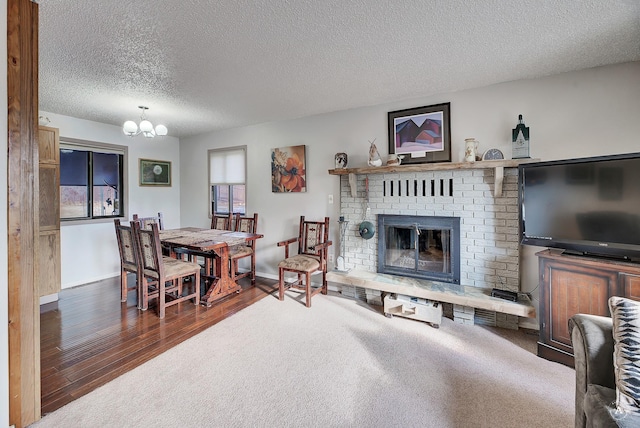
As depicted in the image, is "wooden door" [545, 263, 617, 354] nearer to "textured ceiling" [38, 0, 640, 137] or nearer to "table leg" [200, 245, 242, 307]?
"textured ceiling" [38, 0, 640, 137]

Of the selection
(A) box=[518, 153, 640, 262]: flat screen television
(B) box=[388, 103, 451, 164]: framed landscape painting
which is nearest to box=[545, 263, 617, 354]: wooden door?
(A) box=[518, 153, 640, 262]: flat screen television

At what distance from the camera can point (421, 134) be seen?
3.27 meters

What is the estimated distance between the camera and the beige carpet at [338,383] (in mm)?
1663

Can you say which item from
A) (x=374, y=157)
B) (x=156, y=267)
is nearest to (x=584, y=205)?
(x=374, y=157)

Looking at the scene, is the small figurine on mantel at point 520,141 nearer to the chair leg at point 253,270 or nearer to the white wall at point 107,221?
the chair leg at point 253,270

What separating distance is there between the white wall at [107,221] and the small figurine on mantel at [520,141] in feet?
17.3

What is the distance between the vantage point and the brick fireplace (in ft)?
9.33

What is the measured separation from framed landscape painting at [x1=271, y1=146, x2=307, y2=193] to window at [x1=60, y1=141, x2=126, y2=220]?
2.50 meters

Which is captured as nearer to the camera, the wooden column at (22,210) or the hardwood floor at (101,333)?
the wooden column at (22,210)

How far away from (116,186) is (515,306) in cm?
556

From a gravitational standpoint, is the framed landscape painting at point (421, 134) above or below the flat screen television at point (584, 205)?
above

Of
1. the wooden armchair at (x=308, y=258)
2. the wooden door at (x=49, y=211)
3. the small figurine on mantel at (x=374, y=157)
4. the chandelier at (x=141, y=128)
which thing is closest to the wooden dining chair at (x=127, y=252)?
the wooden door at (x=49, y=211)

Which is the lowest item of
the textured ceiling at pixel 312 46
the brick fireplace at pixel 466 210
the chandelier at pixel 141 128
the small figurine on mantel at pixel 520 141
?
the brick fireplace at pixel 466 210

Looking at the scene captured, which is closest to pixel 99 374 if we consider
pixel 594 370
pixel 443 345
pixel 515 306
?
pixel 443 345
